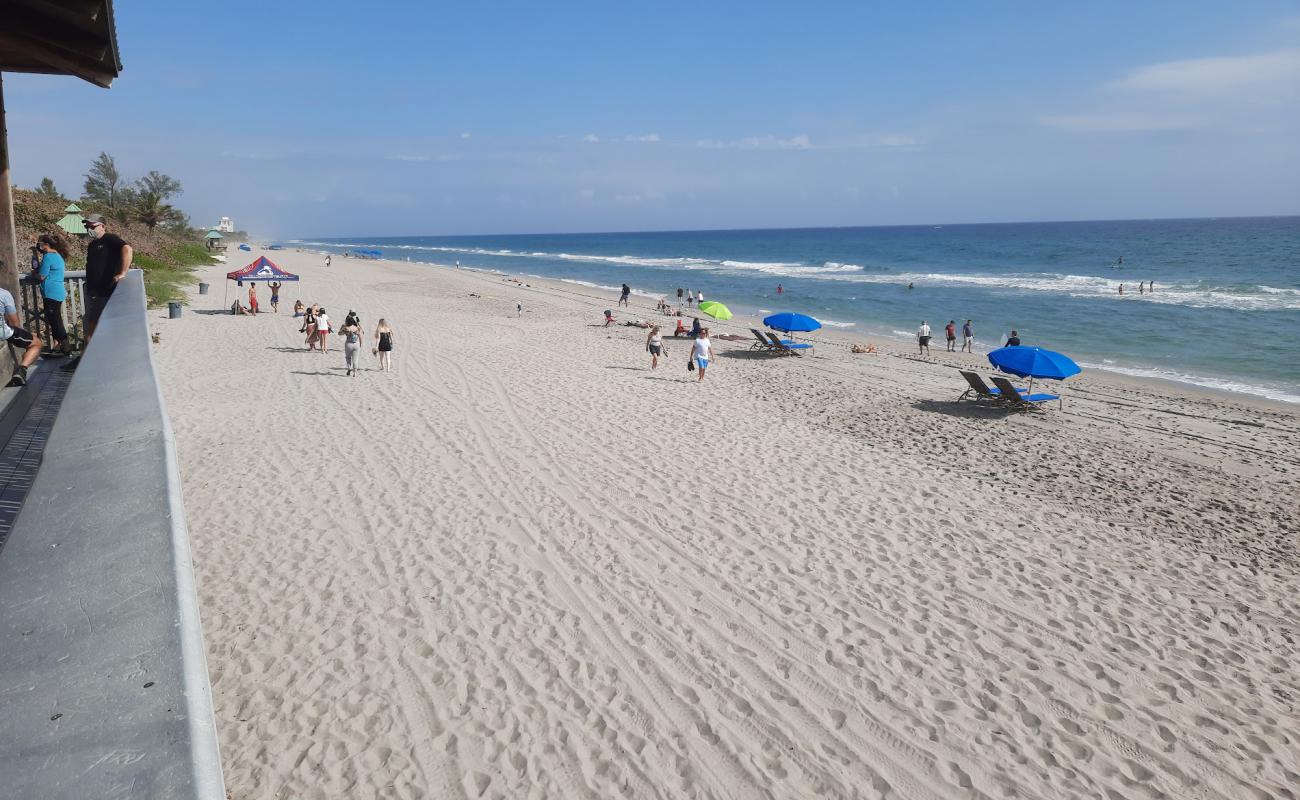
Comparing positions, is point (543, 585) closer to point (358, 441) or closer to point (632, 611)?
point (632, 611)

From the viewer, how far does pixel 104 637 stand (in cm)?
128

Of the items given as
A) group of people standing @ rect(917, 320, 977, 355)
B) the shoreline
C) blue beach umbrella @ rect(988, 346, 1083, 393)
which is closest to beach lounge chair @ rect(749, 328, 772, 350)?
the shoreline

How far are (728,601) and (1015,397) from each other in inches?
416

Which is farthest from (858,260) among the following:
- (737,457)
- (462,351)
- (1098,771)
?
(1098,771)

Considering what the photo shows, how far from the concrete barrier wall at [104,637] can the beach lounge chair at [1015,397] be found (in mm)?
15090

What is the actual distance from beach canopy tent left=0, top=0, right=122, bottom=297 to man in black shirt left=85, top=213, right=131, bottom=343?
0.51m

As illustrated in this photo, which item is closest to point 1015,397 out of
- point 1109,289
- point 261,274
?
point 261,274

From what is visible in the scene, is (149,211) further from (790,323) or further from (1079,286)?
(1079,286)

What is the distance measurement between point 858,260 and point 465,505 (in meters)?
80.8

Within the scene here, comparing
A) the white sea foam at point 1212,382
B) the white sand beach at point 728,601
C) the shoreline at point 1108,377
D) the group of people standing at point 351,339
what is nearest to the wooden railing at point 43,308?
the white sand beach at point 728,601

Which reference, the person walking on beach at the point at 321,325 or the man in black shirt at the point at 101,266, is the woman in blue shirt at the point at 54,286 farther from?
the person walking on beach at the point at 321,325

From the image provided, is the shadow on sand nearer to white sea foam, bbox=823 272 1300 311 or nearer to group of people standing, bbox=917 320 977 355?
group of people standing, bbox=917 320 977 355

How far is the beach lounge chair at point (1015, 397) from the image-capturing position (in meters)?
14.7

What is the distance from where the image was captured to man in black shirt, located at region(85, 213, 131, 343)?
6.05m
